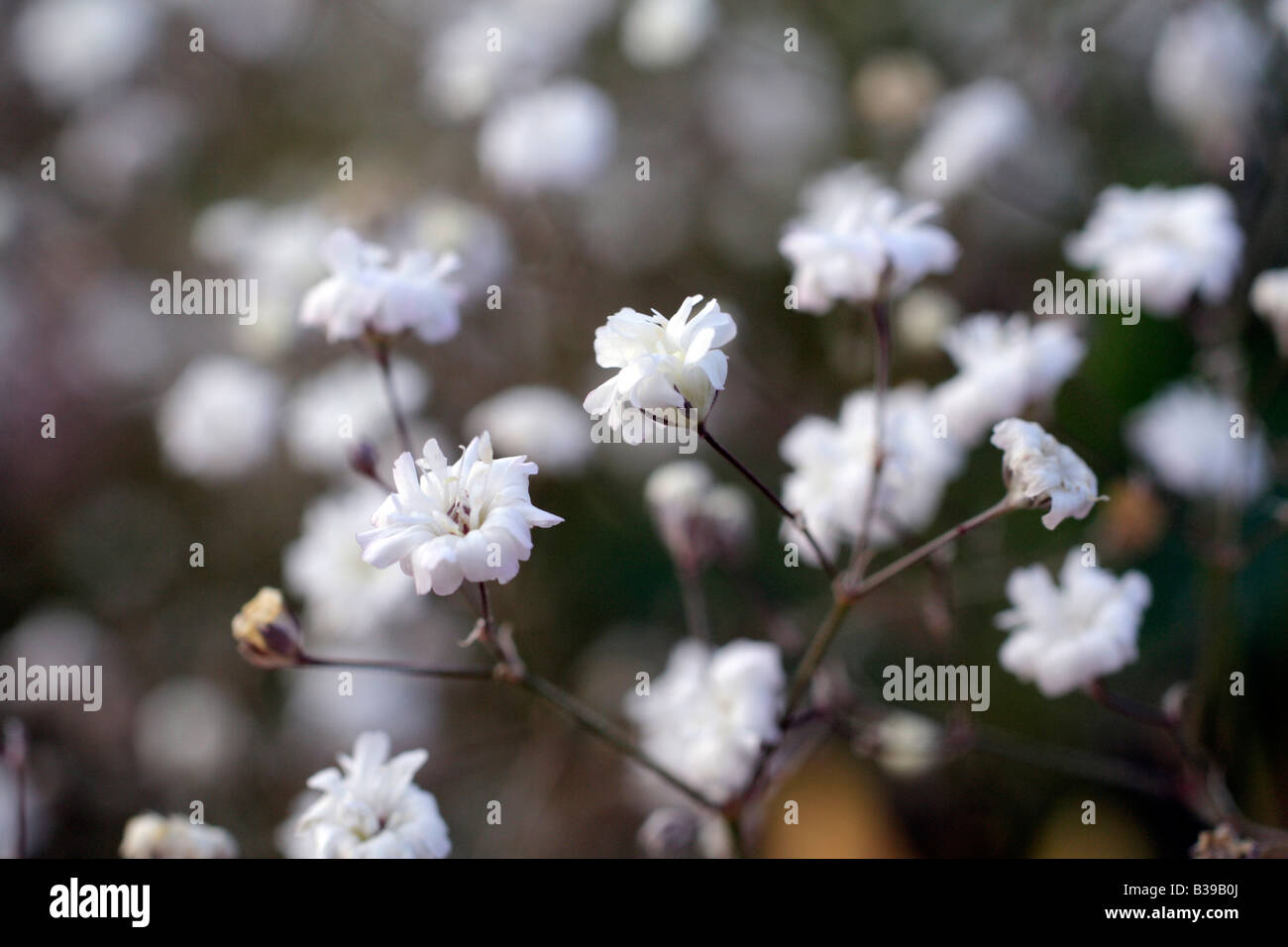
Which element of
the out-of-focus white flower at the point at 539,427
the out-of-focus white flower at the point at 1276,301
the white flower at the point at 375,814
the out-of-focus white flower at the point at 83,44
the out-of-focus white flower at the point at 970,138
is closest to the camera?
the white flower at the point at 375,814

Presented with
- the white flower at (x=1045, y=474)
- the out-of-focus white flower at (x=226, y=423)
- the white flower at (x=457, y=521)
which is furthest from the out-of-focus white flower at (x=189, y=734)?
the white flower at (x=1045, y=474)

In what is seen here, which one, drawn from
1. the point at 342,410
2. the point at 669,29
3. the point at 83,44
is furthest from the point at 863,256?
the point at 83,44

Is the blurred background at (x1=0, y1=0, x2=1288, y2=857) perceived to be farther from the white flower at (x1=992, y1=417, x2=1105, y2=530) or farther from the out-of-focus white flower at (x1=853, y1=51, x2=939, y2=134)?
the white flower at (x1=992, y1=417, x2=1105, y2=530)

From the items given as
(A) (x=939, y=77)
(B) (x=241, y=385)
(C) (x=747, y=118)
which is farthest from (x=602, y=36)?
(B) (x=241, y=385)

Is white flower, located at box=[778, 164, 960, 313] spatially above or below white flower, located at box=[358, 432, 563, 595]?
above

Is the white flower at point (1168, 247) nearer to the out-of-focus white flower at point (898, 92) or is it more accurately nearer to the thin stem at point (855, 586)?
the thin stem at point (855, 586)

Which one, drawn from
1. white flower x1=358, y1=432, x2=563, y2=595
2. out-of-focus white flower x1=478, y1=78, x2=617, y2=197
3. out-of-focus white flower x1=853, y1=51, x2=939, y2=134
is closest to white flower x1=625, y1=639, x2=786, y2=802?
white flower x1=358, y1=432, x2=563, y2=595

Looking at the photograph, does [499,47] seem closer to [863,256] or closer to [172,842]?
[863,256]
